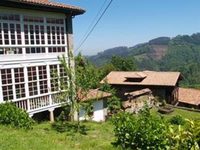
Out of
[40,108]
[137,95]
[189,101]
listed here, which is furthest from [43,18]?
[189,101]

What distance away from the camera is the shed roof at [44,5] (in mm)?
18922

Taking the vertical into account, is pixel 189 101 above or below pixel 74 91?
below

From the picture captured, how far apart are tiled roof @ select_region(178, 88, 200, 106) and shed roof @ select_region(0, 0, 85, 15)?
32.8 m

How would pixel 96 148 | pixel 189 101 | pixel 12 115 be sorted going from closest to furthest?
pixel 96 148, pixel 12 115, pixel 189 101

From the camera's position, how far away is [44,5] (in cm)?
2039

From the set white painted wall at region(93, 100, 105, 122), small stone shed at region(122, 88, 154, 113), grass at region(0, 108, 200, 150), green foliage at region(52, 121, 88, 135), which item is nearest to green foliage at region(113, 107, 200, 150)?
grass at region(0, 108, 200, 150)

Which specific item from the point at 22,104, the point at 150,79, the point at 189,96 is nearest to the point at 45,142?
the point at 22,104

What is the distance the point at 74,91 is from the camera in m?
18.4

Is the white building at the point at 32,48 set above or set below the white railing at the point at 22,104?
above

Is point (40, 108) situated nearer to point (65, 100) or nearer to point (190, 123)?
point (65, 100)

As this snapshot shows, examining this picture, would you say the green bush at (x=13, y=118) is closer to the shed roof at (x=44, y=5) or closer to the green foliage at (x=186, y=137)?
the shed roof at (x=44, y=5)

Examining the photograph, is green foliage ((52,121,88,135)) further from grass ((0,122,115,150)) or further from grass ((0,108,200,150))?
grass ((0,122,115,150))

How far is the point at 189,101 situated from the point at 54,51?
→ 113 feet

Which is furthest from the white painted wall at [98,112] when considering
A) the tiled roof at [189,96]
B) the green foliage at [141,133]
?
the tiled roof at [189,96]
